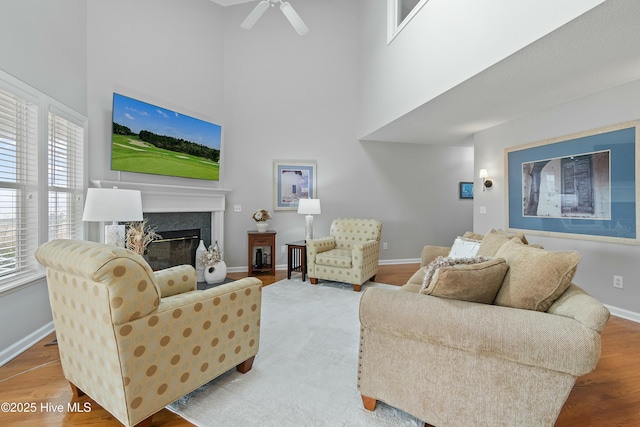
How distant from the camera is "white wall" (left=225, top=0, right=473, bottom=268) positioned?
471 centimetres

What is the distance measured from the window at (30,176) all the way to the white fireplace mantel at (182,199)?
441 mm

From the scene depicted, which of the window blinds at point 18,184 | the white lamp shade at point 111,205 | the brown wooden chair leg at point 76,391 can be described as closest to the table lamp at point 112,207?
the white lamp shade at point 111,205

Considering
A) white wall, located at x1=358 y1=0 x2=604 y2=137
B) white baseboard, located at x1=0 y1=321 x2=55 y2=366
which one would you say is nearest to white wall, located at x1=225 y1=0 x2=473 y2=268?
white wall, located at x1=358 y1=0 x2=604 y2=137

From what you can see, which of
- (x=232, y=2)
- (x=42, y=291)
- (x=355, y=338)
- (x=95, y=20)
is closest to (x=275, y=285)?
(x=355, y=338)

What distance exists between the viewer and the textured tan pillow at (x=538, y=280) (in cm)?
129

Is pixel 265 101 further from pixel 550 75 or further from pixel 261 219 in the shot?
pixel 550 75

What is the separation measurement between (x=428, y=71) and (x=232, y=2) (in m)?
3.47

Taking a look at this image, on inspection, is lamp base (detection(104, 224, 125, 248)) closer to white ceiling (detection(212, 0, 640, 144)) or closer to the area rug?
the area rug

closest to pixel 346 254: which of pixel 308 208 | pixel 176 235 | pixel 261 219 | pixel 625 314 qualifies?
pixel 308 208

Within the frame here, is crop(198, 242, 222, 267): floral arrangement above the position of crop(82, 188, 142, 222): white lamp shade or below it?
below

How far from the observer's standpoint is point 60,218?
261 cm

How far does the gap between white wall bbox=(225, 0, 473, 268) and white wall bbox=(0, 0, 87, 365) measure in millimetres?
2077

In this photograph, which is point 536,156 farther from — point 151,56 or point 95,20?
point 95,20

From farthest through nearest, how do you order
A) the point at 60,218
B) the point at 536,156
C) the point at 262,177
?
the point at 262,177 < the point at 536,156 < the point at 60,218
